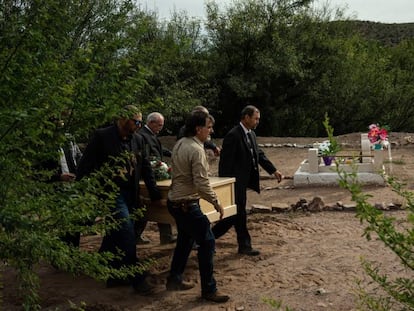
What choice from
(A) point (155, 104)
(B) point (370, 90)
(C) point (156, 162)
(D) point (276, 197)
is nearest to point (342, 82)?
(B) point (370, 90)

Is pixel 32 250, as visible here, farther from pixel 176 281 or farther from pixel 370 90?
pixel 370 90

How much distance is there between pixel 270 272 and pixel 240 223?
2.46 feet

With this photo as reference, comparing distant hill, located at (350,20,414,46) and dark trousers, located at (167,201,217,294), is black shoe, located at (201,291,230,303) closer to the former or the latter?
dark trousers, located at (167,201,217,294)

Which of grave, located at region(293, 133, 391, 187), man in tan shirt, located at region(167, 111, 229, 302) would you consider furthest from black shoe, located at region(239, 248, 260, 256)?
grave, located at region(293, 133, 391, 187)

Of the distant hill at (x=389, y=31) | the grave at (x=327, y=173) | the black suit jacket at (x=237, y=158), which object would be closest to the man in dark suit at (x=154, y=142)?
the black suit jacket at (x=237, y=158)

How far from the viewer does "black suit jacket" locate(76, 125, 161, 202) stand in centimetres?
528

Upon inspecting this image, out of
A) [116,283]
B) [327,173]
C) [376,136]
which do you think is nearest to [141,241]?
[116,283]

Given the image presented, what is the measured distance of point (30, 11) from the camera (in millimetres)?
2588

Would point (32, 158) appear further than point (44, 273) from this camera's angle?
No

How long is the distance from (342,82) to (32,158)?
75.7ft

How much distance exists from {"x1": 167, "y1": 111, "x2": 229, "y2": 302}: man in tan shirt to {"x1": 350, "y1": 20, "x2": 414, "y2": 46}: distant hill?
143 ft

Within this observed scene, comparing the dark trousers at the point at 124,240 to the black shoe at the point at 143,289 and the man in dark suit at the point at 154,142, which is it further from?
the man in dark suit at the point at 154,142

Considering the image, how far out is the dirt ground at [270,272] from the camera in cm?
504

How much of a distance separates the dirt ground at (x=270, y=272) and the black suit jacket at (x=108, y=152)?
1.06 metres
